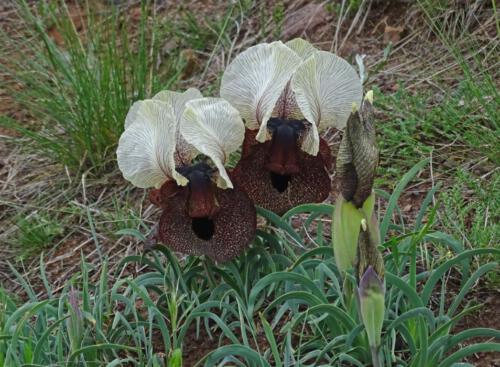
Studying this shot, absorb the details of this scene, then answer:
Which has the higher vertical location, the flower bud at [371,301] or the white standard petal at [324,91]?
the white standard petal at [324,91]

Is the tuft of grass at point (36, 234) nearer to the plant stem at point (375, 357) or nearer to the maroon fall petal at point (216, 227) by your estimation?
the maroon fall petal at point (216, 227)

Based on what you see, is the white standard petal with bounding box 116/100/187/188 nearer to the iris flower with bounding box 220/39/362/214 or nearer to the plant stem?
the iris flower with bounding box 220/39/362/214

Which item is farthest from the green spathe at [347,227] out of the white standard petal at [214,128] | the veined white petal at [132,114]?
the veined white petal at [132,114]

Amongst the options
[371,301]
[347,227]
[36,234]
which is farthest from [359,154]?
[36,234]

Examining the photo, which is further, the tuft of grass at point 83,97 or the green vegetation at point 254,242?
the tuft of grass at point 83,97

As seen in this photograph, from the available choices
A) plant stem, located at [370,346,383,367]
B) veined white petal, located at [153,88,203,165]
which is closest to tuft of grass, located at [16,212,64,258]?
veined white petal, located at [153,88,203,165]
